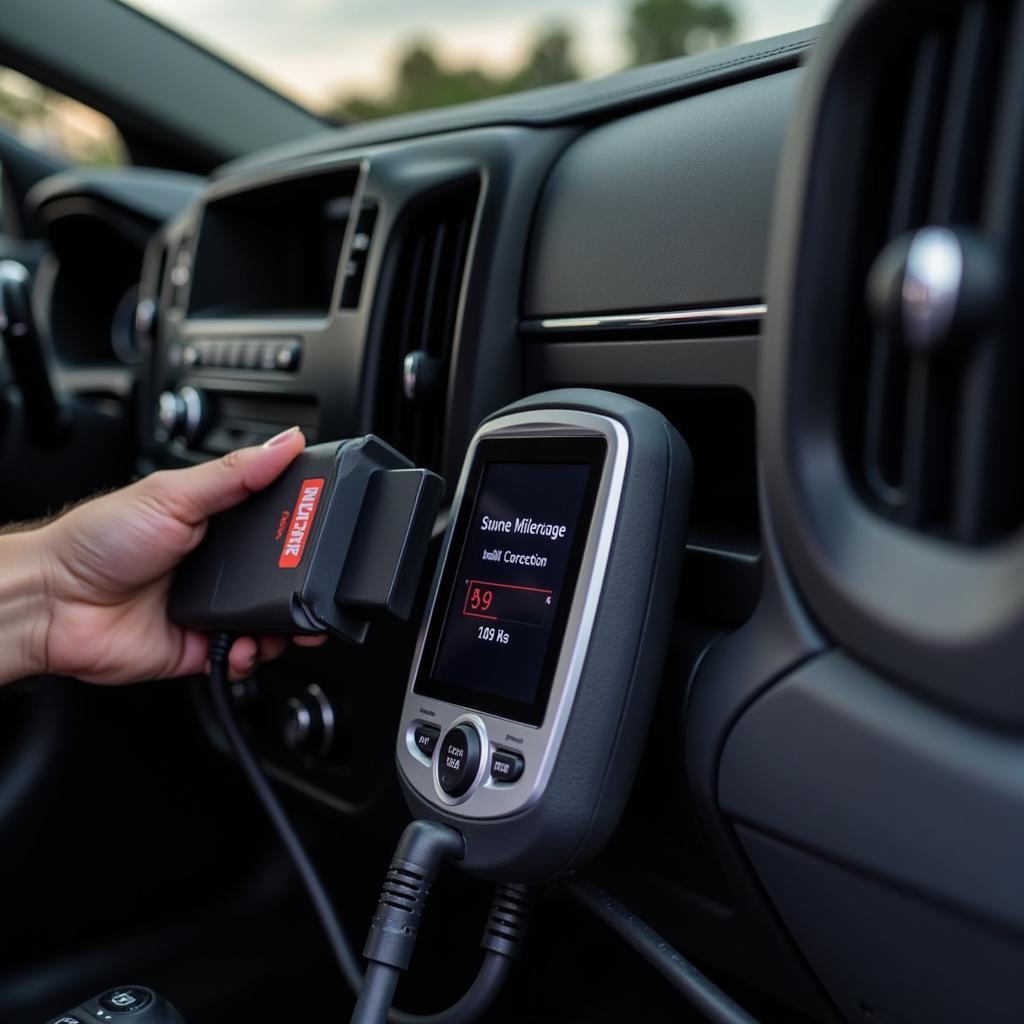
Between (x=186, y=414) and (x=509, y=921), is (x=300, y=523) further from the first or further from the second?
(x=186, y=414)

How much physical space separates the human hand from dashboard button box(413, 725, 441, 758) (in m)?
0.15

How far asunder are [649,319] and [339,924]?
0.60 metres

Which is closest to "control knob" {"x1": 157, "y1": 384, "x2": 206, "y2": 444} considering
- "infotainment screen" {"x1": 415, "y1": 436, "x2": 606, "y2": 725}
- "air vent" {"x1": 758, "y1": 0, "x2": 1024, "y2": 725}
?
"infotainment screen" {"x1": 415, "y1": 436, "x2": 606, "y2": 725}

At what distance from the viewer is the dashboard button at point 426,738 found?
0.83 meters

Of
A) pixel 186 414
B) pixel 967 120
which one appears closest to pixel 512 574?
pixel 967 120

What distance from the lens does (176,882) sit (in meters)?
1.62

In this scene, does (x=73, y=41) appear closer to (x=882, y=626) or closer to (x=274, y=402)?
(x=274, y=402)

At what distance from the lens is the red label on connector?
898mm

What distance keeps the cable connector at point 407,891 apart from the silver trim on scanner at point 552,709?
0.02 metres

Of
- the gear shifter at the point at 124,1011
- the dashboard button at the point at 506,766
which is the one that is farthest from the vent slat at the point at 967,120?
the gear shifter at the point at 124,1011

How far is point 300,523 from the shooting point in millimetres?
911

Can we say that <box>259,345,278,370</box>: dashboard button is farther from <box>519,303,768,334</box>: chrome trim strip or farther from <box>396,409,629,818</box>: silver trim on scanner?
<box>396,409,629,818</box>: silver trim on scanner

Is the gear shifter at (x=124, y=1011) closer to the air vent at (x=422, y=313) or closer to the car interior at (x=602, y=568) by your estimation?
the car interior at (x=602, y=568)

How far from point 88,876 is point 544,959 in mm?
620
